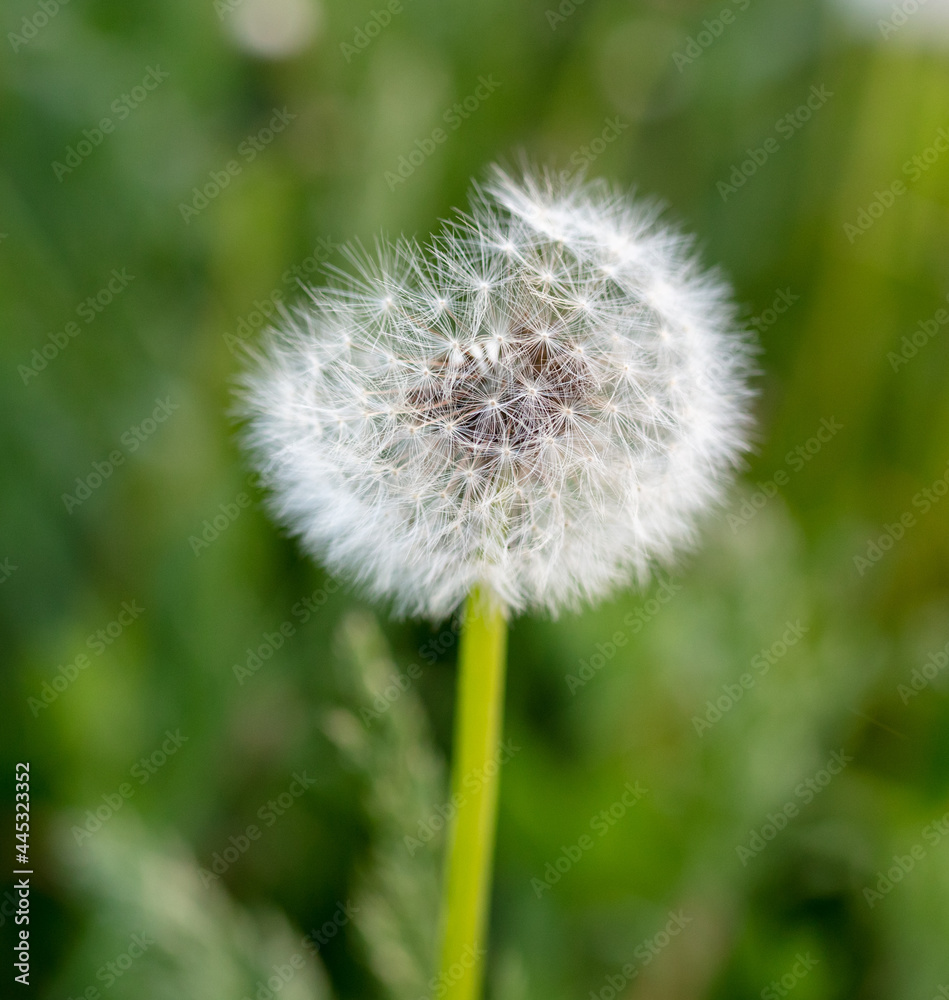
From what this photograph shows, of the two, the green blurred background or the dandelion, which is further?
the green blurred background

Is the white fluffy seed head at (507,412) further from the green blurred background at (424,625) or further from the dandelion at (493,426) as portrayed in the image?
the green blurred background at (424,625)

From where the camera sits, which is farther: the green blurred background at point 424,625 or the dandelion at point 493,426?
the green blurred background at point 424,625

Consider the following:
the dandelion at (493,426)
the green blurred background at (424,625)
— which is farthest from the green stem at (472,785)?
the green blurred background at (424,625)

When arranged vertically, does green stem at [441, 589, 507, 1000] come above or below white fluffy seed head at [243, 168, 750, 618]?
below

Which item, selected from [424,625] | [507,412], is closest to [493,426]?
[507,412]

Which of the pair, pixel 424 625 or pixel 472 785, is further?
pixel 424 625

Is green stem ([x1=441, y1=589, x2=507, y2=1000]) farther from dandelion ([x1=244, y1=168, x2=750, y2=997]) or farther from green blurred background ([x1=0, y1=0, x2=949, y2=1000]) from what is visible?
green blurred background ([x1=0, y1=0, x2=949, y2=1000])

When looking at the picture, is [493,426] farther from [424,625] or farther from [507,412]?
[424,625]

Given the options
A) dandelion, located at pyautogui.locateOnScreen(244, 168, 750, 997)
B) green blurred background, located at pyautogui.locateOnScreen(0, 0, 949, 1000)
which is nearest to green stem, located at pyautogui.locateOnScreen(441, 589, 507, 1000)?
dandelion, located at pyautogui.locateOnScreen(244, 168, 750, 997)
